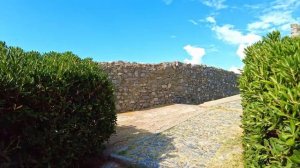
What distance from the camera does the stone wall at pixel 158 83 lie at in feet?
49.1

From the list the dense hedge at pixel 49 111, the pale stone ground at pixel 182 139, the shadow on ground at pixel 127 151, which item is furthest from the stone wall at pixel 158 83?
the dense hedge at pixel 49 111

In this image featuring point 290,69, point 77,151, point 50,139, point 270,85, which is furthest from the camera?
point 77,151

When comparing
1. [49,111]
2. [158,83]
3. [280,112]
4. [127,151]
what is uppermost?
[158,83]

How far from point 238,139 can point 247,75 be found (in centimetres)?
290

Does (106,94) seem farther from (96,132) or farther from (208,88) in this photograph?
(208,88)

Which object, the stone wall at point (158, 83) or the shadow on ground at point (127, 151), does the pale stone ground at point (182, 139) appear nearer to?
the shadow on ground at point (127, 151)

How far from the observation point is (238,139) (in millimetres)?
9336

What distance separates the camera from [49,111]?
721 cm

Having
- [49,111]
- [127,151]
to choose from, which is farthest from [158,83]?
[49,111]

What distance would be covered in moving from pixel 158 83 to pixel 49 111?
9195mm

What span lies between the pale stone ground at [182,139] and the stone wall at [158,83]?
6.18ft

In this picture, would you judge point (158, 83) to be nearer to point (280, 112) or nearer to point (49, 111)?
point (49, 111)

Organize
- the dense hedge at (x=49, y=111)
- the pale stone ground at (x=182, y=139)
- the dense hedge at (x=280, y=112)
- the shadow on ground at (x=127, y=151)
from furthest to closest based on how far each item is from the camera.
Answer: the shadow on ground at (x=127, y=151) → the pale stone ground at (x=182, y=139) → the dense hedge at (x=49, y=111) → the dense hedge at (x=280, y=112)

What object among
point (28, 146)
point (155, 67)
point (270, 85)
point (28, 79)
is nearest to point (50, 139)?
point (28, 146)
